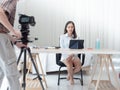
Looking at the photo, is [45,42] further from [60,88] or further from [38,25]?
[60,88]

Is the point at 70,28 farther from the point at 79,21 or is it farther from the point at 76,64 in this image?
the point at 79,21

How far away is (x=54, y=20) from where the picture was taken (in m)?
5.93

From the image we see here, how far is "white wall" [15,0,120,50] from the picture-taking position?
592cm

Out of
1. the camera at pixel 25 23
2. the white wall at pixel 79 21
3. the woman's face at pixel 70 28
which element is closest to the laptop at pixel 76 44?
the woman's face at pixel 70 28

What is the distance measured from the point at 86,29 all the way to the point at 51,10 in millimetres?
936

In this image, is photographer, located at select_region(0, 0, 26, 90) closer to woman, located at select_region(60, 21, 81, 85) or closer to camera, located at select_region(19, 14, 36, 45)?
camera, located at select_region(19, 14, 36, 45)

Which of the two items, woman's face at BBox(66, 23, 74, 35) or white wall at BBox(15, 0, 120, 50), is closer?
woman's face at BBox(66, 23, 74, 35)

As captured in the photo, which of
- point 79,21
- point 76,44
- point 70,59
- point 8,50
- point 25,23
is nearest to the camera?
point 8,50

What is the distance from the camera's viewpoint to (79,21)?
5.94 meters

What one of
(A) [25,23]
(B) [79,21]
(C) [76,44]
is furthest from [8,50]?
(B) [79,21]

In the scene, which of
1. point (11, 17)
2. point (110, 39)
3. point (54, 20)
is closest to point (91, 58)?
point (110, 39)

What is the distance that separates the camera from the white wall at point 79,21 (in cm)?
592

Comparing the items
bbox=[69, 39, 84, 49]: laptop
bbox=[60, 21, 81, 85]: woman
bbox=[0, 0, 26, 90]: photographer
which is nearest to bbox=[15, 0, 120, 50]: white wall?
bbox=[60, 21, 81, 85]: woman

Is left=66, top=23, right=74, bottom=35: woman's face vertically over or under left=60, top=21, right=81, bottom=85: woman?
over
